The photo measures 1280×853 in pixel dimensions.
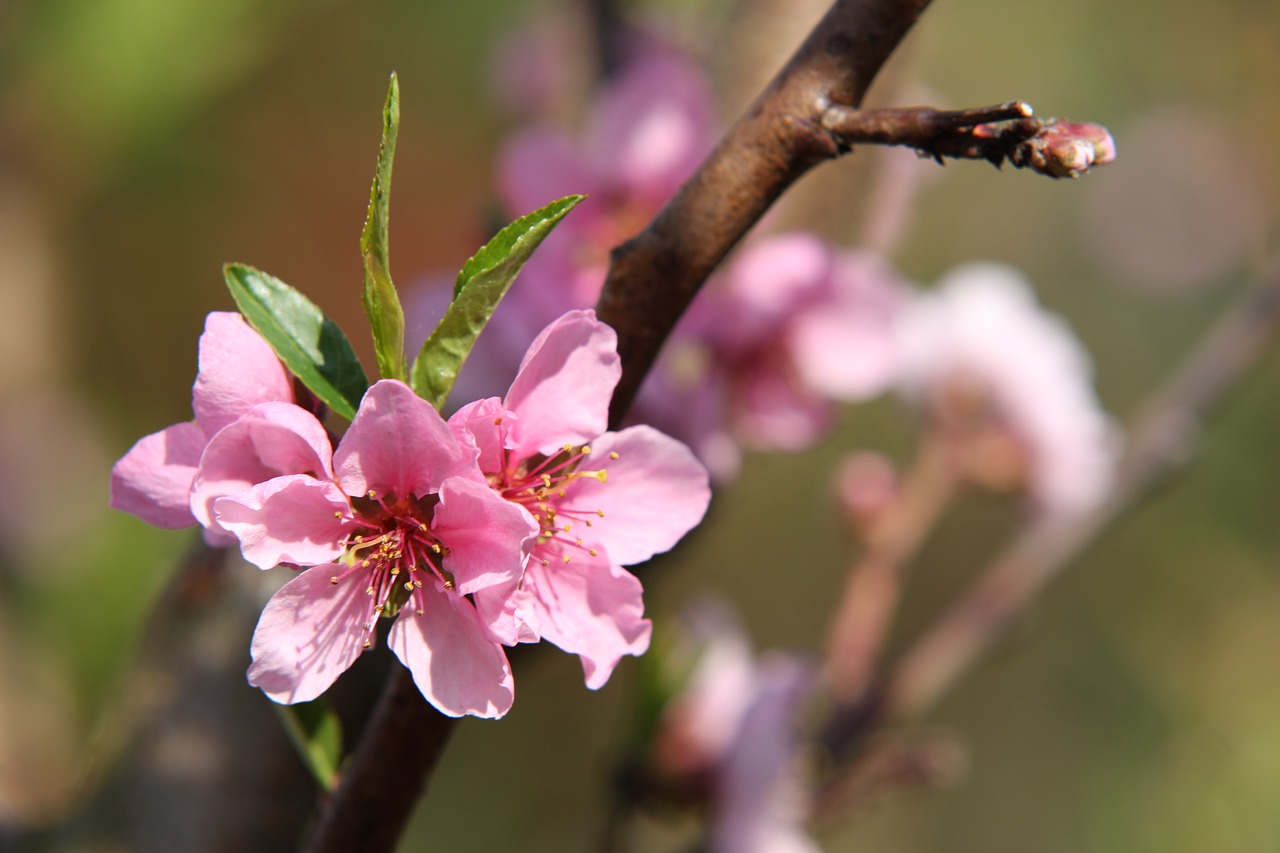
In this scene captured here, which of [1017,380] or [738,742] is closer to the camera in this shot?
[738,742]

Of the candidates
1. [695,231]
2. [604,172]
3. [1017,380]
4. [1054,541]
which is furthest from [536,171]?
[1054,541]

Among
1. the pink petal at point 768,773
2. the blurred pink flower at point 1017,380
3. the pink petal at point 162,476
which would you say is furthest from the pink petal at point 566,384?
the blurred pink flower at point 1017,380

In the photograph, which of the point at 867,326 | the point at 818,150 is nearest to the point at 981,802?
the point at 867,326

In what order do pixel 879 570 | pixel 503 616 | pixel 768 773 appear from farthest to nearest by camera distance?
1. pixel 879 570
2. pixel 768 773
3. pixel 503 616

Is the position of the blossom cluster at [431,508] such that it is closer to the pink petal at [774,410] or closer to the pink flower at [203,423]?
the pink flower at [203,423]

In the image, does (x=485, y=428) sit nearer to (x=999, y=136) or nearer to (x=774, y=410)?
(x=999, y=136)

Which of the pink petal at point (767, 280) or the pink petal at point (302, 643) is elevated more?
the pink petal at point (767, 280)

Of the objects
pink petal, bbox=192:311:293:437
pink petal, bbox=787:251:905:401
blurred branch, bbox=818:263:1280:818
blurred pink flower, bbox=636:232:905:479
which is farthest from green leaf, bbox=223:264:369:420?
blurred branch, bbox=818:263:1280:818
